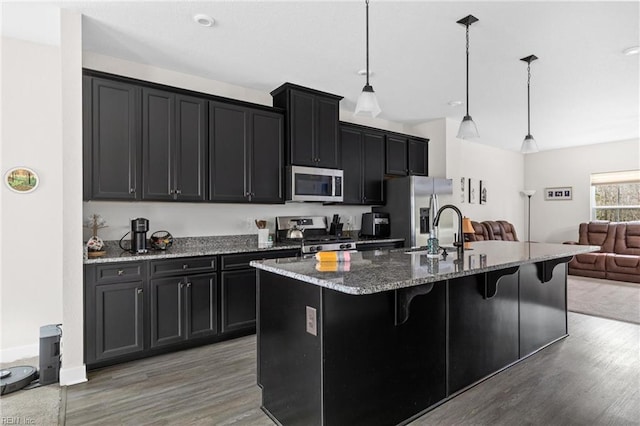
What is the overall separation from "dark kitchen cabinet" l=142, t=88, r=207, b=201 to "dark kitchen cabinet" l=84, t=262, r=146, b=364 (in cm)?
Result: 73

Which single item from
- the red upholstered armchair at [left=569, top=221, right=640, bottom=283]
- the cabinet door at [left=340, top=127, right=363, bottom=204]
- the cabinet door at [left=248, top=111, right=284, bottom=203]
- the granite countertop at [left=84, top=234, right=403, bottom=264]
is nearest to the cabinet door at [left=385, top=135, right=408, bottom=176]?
the cabinet door at [left=340, top=127, right=363, bottom=204]

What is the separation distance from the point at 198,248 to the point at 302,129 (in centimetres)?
178

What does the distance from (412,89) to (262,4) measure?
235 centimetres

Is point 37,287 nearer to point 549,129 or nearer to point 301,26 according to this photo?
point 301,26

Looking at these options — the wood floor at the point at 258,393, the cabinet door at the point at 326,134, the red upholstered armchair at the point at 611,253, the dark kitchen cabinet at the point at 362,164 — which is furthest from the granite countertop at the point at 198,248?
the red upholstered armchair at the point at 611,253

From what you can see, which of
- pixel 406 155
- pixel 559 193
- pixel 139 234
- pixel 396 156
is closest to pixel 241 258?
pixel 139 234

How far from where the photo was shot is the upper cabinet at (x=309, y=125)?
13.4ft

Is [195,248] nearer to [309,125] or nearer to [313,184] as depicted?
[313,184]

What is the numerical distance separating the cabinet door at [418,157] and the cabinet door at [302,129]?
1978 mm

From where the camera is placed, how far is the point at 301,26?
2.84m

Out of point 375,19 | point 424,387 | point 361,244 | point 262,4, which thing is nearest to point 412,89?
point 375,19

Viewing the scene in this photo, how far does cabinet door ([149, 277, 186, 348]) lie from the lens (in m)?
3.02

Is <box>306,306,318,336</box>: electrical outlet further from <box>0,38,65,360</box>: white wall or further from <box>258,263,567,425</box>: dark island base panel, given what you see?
<box>0,38,65,360</box>: white wall

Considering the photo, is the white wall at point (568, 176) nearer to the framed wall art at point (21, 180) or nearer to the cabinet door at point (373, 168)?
the cabinet door at point (373, 168)
